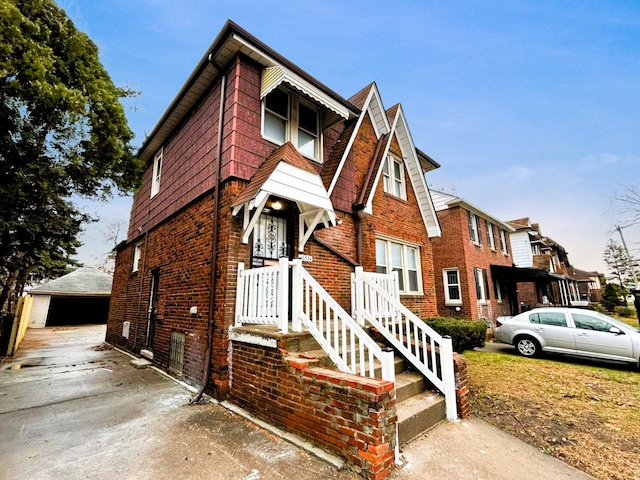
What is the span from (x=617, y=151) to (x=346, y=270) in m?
16.7

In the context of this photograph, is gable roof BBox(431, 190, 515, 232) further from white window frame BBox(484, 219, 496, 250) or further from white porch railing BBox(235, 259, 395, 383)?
white porch railing BBox(235, 259, 395, 383)

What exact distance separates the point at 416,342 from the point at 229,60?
686 cm

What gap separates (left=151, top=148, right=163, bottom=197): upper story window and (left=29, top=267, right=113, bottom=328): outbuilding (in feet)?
63.6

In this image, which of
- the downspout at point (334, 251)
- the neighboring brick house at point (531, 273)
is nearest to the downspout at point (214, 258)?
the downspout at point (334, 251)

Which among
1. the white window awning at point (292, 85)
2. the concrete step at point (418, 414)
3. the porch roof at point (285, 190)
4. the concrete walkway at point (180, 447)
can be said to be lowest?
the concrete walkway at point (180, 447)

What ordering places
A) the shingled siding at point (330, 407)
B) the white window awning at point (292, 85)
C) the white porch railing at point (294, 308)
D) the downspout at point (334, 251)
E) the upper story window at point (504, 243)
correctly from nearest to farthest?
the shingled siding at point (330, 407) < the white porch railing at point (294, 308) < the white window awning at point (292, 85) < the downspout at point (334, 251) < the upper story window at point (504, 243)

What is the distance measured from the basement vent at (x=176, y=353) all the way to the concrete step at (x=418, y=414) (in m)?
4.82

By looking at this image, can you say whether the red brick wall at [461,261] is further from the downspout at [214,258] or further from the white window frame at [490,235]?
the downspout at [214,258]

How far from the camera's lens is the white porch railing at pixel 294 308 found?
380 cm

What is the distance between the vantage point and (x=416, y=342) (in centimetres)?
467

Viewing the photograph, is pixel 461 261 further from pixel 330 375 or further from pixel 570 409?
pixel 330 375

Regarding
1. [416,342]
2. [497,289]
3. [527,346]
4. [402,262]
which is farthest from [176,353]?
[497,289]

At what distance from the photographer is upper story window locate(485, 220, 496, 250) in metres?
17.7

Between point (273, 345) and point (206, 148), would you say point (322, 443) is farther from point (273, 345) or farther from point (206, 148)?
point (206, 148)
